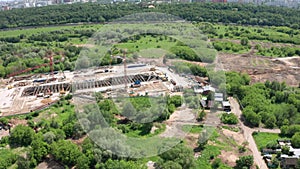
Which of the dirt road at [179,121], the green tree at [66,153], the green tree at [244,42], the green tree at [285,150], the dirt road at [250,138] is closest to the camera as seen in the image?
the green tree at [66,153]

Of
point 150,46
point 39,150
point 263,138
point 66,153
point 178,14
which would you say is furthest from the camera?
point 178,14

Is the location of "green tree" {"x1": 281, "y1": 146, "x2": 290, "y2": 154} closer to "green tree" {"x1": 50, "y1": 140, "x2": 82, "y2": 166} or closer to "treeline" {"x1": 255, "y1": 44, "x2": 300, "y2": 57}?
"green tree" {"x1": 50, "y1": 140, "x2": 82, "y2": 166}

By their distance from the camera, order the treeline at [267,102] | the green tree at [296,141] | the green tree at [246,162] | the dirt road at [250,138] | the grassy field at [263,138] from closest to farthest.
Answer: the green tree at [246,162] → the dirt road at [250,138] → the green tree at [296,141] → the grassy field at [263,138] → the treeline at [267,102]

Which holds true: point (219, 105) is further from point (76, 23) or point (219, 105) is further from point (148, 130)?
point (76, 23)

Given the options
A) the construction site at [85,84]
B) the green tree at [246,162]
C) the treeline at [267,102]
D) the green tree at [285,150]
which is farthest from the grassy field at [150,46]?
the green tree at [246,162]

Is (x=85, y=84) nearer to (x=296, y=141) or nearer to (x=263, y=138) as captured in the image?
(x=263, y=138)

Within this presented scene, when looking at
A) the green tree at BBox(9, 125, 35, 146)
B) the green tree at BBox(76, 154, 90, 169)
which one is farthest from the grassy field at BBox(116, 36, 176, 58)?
the green tree at BBox(76, 154, 90, 169)

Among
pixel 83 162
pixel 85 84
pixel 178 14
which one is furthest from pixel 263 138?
pixel 178 14

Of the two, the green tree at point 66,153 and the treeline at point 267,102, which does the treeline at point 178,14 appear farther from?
the green tree at point 66,153
